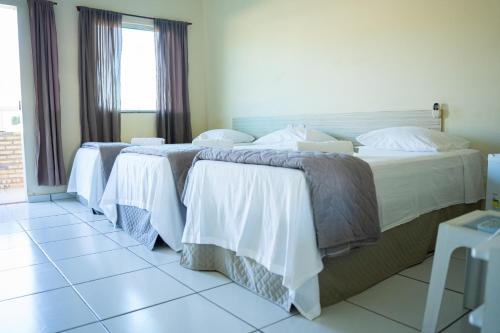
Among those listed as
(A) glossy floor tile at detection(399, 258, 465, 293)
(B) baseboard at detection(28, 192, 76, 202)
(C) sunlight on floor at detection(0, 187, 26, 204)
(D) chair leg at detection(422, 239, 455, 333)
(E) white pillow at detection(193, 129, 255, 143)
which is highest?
Result: (E) white pillow at detection(193, 129, 255, 143)

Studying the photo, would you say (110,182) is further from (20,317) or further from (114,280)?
(20,317)

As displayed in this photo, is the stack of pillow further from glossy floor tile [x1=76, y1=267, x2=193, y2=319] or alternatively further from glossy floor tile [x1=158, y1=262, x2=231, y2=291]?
glossy floor tile [x1=76, y1=267, x2=193, y2=319]

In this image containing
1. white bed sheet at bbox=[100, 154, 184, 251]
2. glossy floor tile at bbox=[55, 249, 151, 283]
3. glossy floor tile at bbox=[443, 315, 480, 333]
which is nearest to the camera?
glossy floor tile at bbox=[443, 315, 480, 333]

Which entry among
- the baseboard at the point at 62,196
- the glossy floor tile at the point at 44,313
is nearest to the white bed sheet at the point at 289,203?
the glossy floor tile at the point at 44,313

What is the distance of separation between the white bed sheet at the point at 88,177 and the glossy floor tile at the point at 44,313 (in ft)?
6.23

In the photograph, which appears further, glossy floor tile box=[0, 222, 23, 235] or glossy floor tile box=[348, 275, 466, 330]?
glossy floor tile box=[0, 222, 23, 235]

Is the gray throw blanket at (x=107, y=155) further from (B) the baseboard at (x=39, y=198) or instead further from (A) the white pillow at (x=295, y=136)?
(A) the white pillow at (x=295, y=136)

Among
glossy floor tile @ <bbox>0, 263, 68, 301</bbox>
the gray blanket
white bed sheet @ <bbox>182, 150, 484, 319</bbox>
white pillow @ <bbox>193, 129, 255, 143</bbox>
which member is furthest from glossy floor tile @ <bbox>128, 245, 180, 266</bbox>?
white pillow @ <bbox>193, 129, 255, 143</bbox>

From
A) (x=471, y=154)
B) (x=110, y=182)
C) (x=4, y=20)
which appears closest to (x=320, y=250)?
(x=471, y=154)

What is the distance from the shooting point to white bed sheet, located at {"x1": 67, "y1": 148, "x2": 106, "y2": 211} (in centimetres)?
385

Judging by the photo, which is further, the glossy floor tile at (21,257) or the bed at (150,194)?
the bed at (150,194)

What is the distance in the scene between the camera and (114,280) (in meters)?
2.21

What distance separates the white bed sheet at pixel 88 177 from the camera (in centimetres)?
385

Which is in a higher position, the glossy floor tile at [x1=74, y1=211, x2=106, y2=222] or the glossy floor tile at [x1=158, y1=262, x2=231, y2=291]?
the glossy floor tile at [x1=158, y1=262, x2=231, y2=291]
